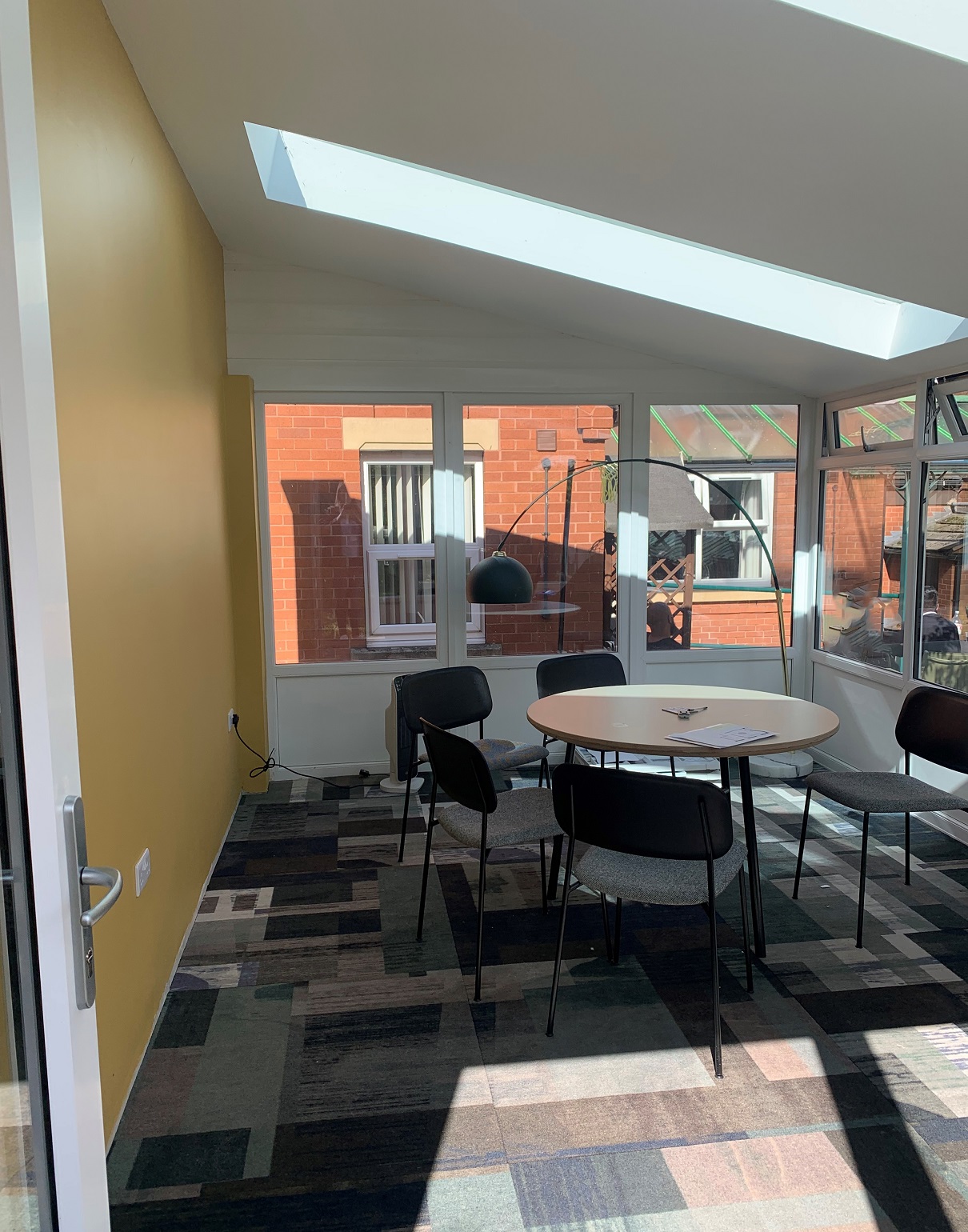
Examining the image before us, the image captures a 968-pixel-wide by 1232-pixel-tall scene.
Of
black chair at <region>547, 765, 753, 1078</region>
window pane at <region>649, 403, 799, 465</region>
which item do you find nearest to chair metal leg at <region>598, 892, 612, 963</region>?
black chair at <region>547, 765, 753, 1078</region>

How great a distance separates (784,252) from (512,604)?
298cm

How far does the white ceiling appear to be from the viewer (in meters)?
2.24

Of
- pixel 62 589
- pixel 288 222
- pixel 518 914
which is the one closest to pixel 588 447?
pixel 288 222

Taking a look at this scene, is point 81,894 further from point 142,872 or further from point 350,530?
point 350,530

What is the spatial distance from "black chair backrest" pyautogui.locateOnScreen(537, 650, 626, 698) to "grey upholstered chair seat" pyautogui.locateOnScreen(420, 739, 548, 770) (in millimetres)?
322

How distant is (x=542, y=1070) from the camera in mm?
2734

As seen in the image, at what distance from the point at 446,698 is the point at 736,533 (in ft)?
8.94

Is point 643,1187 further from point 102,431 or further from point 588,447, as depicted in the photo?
point 588,447

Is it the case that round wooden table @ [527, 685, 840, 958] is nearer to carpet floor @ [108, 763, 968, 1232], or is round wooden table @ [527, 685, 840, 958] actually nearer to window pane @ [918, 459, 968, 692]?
carpet floor @ [108, 763, 968, 1232]

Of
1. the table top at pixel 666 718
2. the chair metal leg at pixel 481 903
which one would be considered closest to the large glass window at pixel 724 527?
the table top at pixel 666 718

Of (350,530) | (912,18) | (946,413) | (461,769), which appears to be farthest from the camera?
(350,530)

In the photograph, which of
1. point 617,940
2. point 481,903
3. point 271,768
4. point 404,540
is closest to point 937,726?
point 617,940

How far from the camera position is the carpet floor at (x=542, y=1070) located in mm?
2217

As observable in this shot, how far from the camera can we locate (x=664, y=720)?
11.9ft
